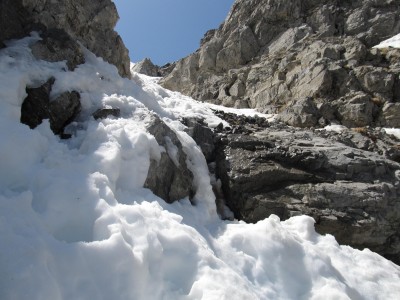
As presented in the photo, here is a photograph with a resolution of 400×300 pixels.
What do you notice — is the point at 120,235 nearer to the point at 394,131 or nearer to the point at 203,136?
the point at 203,136

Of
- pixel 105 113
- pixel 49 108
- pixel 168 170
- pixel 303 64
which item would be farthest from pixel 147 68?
pixel 168 170

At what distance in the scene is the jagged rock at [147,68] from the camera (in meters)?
70.8

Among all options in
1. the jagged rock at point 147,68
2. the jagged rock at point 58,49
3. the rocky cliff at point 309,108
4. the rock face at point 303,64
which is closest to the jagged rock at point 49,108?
the jagged rock at point 58,49

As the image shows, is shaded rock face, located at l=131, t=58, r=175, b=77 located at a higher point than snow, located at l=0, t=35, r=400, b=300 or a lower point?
higher

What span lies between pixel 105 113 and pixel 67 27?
5445mm

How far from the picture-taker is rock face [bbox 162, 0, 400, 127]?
1139 inches

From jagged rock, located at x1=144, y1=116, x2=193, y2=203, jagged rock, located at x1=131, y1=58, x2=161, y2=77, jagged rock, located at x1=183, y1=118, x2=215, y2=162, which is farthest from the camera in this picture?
jagged rock, located at x1=131, y1=58, x2=161, y2=77

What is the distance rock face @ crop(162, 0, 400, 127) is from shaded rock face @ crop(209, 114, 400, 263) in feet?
46.2

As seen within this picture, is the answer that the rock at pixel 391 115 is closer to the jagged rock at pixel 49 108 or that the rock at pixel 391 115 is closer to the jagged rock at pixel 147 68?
the jagged rock at pixel 49 108

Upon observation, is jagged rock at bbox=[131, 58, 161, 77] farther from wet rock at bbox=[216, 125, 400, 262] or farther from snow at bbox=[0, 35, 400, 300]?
snow at bbox=[0, 35, 400, 300]

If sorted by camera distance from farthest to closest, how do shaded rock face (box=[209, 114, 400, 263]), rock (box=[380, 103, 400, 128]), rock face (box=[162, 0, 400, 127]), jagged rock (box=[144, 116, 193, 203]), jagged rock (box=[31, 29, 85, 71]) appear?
1. rock face (box=[162, 0, 400, 127])
2. rock (box=[380, 103, 400, 128])
3. jagged rock (box=[31, 29, 85, 71])
4. shaded rock face (box=[209, 114, 400, 263])
5. jagged rock (box=[144, 116, 193, 203])

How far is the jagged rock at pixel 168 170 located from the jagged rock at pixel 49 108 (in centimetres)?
221

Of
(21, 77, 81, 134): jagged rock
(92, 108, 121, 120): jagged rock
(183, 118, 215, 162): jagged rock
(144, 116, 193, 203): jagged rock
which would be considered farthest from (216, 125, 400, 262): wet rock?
(21, 77, 81, 134): jagged rock

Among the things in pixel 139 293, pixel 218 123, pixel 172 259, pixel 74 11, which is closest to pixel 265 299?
pixel 172 259
